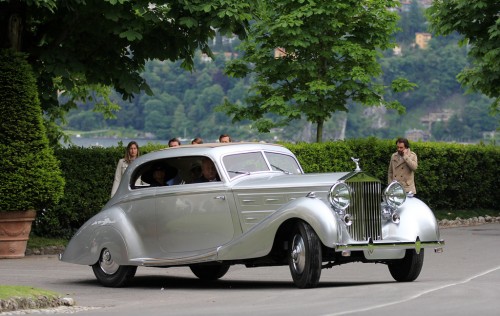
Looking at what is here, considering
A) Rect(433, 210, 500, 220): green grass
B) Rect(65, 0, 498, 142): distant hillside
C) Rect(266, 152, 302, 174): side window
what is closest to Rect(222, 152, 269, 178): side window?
Rect(266, 152, 302, 174): side window

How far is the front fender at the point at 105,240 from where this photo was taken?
16.0m

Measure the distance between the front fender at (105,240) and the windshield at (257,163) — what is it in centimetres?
163

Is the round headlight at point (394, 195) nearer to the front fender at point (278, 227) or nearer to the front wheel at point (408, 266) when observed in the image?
the front wheel at point (408, 266)

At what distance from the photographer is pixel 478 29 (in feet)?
109

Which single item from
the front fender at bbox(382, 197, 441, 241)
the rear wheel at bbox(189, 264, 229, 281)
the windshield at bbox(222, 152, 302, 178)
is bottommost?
→ the rear wheel at bbox(189, 264, 229, 281)

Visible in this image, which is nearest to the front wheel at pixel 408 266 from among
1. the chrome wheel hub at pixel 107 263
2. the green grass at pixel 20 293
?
the chrome wheel hub at pixel 107 263

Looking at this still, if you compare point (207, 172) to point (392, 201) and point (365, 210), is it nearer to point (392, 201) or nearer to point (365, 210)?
point (365, 210)

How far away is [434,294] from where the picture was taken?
1288 centimetres

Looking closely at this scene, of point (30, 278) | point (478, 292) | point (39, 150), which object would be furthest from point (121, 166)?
point (478, 292)

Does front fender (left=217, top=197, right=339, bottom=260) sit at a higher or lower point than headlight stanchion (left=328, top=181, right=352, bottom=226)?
lower

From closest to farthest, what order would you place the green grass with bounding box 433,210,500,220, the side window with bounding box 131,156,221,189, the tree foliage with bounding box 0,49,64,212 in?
1. the side window with bounding box 131,156,221,189
2. the tree foliage with bounding box 0,49,64,212
3. the green grass with bounding box 433,210,500,220

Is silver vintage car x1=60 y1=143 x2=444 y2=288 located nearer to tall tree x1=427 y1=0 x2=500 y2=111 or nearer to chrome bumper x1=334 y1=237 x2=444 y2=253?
chrome bumper x1=334 y1=237 x2=444 y2=253

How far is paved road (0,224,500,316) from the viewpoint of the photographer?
11.8 metres

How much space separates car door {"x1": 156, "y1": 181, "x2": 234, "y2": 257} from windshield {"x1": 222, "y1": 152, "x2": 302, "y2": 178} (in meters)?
0.38
